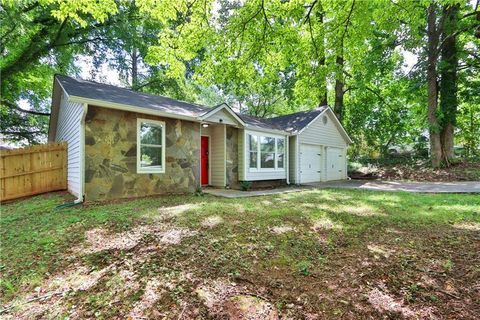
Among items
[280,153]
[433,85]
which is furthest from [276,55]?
[433,85]

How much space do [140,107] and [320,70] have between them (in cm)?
525

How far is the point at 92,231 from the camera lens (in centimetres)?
424

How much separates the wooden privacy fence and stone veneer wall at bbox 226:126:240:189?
5775mm

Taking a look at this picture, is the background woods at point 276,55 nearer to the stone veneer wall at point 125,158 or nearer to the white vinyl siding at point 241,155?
the stone veneer wall at point 125,158

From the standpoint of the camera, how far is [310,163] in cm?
1334

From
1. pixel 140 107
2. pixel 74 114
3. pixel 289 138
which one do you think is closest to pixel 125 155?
pixel 140 107

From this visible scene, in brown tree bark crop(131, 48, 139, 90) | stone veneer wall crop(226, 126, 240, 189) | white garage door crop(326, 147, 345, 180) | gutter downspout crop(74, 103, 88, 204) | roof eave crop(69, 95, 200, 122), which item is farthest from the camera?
brown tree bark crop(131, 48, 139, 90)

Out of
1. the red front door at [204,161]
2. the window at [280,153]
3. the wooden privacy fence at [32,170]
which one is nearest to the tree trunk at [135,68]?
the red front door at [204,161]

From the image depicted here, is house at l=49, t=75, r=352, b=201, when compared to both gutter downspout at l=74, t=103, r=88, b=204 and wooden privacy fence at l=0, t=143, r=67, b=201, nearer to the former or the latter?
gutter downspout at l=74, t=103, r=88, b=204

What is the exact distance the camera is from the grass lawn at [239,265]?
248 centimetres

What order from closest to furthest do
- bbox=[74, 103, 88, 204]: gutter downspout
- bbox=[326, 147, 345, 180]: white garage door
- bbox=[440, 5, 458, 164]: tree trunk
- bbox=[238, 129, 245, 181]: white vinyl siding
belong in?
bbox=[74, 103, 88, 204]: gutter downspout, bbox=[238, 129, 245, 181]: white vinyl siding, bbox=[440, 5, 458, 164]: tree trunk, bbox=[326, 147, 345, 180]: white garage door

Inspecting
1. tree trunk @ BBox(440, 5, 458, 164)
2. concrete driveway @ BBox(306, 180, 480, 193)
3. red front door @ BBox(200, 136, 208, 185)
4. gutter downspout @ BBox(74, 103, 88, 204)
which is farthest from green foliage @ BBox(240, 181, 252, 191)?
tree trunk @ BBox(440, 5, 458, 164)

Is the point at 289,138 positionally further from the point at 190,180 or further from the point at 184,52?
the point at 184,52

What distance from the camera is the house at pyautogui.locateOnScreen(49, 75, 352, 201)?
6707 millimetres
